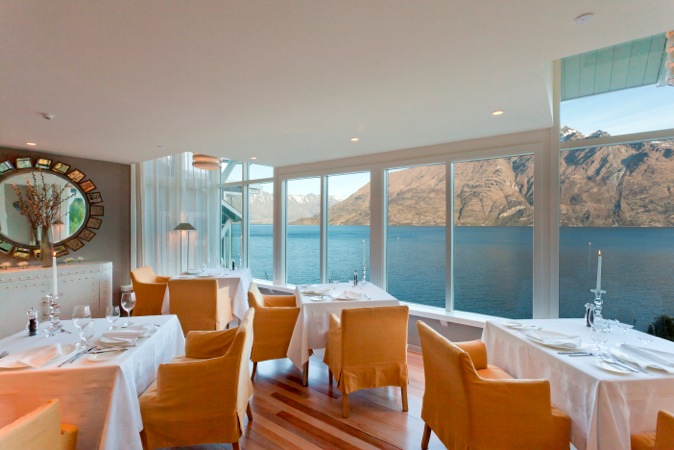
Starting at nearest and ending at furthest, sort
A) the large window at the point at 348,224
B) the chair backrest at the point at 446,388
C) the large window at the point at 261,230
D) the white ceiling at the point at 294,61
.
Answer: the white ceiling at the point at 294,61
the chair backrest at the point at 446,388
the large window at the point at 348,224
the large window at the point at 261,230

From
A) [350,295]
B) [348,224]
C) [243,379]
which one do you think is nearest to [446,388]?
[243,379]

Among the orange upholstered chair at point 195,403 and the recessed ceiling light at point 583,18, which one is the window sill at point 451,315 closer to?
the orange upholstered chair at point 195,403

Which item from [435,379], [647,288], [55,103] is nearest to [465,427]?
[435,379]

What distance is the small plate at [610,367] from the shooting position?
160 centimetres

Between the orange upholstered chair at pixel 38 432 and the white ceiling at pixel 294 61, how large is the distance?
1.81 m

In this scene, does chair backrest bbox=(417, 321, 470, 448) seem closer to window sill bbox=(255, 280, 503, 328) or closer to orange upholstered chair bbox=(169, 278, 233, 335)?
window sill bbox=(255, 280, 503, 328)

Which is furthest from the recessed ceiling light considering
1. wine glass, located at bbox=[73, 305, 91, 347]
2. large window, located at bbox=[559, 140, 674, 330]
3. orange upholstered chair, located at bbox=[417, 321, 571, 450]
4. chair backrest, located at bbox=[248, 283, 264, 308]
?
wine glass, located at bbox=[73, 305, 91, 347]

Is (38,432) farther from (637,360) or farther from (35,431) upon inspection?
(637,360)

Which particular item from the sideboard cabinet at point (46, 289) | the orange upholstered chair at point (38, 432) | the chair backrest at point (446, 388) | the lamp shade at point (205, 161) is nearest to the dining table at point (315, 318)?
the chair backrest at point (446, 388)

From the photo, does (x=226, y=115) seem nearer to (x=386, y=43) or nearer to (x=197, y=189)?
(x=386, y=43)

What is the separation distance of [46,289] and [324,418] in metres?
4.06

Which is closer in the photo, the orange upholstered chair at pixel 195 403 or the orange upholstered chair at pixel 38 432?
the orange upholstered chair at pixel 38 432

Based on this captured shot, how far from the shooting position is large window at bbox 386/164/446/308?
424cm

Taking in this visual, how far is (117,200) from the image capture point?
5.29m
